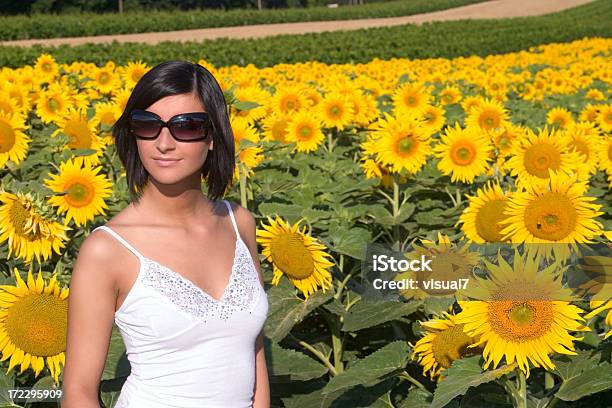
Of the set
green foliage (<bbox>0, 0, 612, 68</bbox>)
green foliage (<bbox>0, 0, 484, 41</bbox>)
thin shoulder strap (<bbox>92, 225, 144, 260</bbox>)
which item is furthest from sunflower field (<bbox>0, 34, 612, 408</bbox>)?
green foliage (<bbox>0, 0, 484, 41</bbox>)

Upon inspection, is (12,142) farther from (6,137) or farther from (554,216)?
(554,216)

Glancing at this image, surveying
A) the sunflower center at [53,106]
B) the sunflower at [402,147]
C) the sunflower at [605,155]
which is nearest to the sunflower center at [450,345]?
the sunflower at [402,147]

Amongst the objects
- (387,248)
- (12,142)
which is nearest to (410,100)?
(387,248)

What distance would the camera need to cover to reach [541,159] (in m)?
4.35

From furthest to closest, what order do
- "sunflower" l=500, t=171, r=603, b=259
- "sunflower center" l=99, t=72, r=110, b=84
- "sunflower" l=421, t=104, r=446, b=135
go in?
"sunflower center" l=99, t=72, r=110, b=84 < "sunflower" l=421, t=104, r=446, b=135 < "sunflower" l=500, t=171, r=603, b=259

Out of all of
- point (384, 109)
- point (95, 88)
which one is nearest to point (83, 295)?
point (95, 88)

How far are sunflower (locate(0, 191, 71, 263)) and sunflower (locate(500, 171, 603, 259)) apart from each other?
5.81 feet

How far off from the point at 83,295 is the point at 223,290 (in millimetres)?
452

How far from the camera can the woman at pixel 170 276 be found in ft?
7.32

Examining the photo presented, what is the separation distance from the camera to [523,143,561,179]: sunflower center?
14.2 feet

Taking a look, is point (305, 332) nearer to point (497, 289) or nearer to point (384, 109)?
point (497, 289)

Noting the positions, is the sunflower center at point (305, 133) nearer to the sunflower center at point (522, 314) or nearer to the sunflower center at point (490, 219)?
the sunflower center at point (490, 219)

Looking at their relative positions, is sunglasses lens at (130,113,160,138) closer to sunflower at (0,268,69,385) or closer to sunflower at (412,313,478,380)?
sunflower at (0,268,69,385)

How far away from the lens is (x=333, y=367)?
354 centimetres
